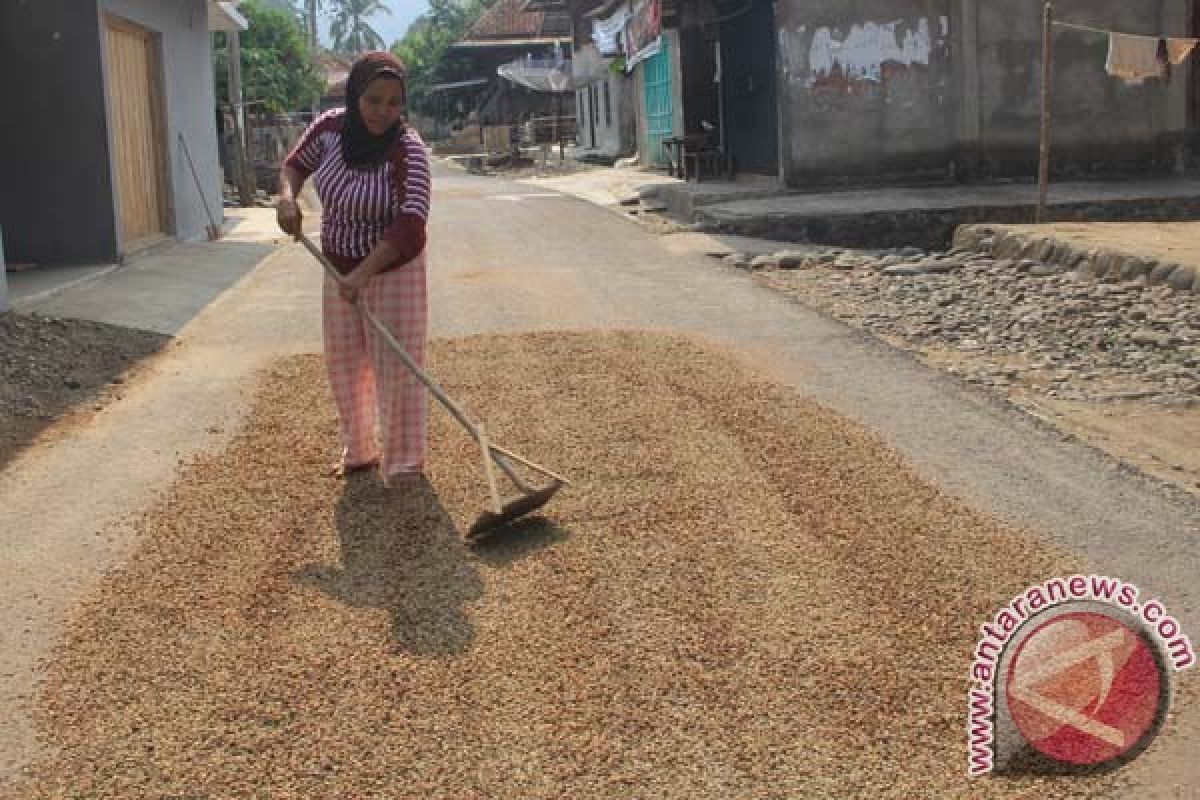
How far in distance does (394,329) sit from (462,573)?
122 centimetres

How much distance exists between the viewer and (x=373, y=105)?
4660 millimetres

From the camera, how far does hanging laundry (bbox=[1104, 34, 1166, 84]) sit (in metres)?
14.0

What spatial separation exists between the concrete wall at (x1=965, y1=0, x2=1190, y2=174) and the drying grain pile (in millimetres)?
11825

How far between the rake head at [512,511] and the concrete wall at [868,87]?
1253 cm

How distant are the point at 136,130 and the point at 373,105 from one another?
9.43 metres

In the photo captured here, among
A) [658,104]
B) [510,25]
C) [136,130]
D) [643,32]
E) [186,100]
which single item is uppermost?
[510,25]

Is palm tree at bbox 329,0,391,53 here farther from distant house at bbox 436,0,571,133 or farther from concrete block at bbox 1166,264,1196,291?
concrete block at bbox 1166,264,1196,291

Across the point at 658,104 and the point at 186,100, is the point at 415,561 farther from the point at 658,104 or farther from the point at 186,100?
the point at 658,104

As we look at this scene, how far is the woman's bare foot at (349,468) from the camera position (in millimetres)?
5265

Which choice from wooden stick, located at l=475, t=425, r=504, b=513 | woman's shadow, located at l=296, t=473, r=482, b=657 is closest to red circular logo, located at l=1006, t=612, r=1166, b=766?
woman's shadow, located at l=296, t=473, r=482, b=657

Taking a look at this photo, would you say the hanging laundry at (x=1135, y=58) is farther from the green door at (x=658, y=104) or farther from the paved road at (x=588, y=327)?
the green door at (x=658, y=104)

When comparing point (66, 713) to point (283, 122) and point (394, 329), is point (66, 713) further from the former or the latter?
point (283, 122)

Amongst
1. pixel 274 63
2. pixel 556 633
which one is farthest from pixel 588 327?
pixel 274 63

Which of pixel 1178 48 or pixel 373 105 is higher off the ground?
pixel 1178 48
